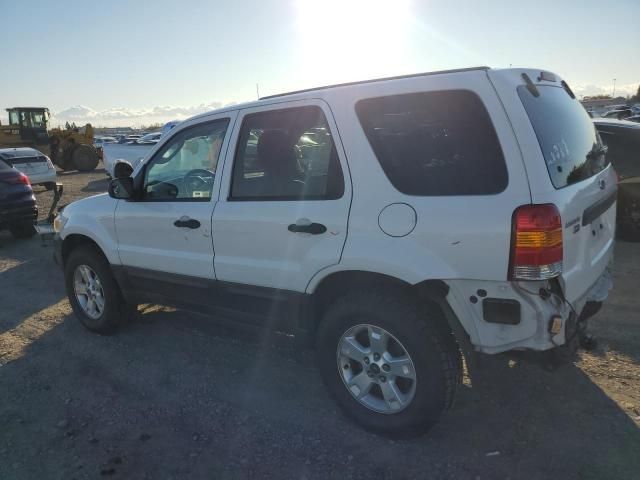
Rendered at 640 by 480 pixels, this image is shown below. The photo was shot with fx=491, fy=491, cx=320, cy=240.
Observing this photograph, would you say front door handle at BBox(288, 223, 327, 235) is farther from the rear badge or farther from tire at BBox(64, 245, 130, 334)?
tire at BBox(64, 245, 130, 334)

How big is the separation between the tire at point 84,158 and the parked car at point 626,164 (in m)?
24.0

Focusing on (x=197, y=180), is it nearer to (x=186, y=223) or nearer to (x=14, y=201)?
(x=186, y=223)

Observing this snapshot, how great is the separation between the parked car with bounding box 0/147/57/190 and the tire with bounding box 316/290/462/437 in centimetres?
1258

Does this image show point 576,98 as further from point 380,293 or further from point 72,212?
point 72,212

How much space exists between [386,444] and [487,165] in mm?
1686

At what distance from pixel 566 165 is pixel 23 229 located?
30.8ft

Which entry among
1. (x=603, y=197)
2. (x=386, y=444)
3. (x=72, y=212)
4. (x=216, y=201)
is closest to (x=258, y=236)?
(x=216, y=201)

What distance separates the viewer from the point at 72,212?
4.57 meters

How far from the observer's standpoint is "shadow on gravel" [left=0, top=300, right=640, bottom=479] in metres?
2.69

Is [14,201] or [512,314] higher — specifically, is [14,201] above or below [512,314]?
above

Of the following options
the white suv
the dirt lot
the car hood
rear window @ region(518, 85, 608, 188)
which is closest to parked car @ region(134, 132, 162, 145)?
the car hood

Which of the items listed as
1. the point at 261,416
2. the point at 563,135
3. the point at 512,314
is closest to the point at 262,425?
the point at 261,416

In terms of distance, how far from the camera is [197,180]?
3.72 metres

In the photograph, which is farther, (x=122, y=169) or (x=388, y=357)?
(x=122, y=169)
